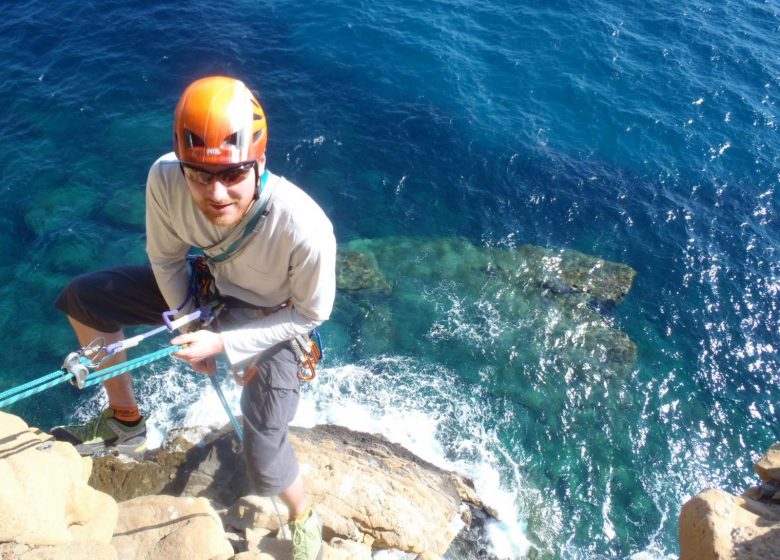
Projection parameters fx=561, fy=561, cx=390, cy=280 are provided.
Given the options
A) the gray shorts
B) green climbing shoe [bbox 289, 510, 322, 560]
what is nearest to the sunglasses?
the gray shorts

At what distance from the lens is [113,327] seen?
5281 millimetres

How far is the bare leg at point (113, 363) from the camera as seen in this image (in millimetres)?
5297

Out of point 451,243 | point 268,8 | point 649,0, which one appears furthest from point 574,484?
point 649,0

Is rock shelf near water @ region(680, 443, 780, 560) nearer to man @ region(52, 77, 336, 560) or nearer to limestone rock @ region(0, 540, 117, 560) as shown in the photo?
man @ region(52, 77, 336, 560)

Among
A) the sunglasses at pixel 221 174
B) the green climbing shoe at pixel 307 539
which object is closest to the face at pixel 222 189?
the sunglasses at pixel 221 174

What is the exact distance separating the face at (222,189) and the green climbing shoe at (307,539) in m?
3.26

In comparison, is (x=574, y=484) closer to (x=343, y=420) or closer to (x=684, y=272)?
(x=343, y=420)

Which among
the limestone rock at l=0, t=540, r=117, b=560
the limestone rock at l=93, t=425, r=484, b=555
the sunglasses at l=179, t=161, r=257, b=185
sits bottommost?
the limestone rock at l=93, t=425, r=484, b=555

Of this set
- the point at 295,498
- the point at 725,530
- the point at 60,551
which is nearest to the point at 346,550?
the point at 295,498

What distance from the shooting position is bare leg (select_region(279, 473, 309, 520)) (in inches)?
209

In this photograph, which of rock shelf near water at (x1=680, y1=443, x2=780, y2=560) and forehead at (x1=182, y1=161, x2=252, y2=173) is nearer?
forehead at (x1=182, y1=161, x2=252, y2=173)

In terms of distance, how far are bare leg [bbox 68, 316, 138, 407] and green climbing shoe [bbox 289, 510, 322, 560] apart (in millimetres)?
2310

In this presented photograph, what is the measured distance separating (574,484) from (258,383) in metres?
6.79

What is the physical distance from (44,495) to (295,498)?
2.12 m
